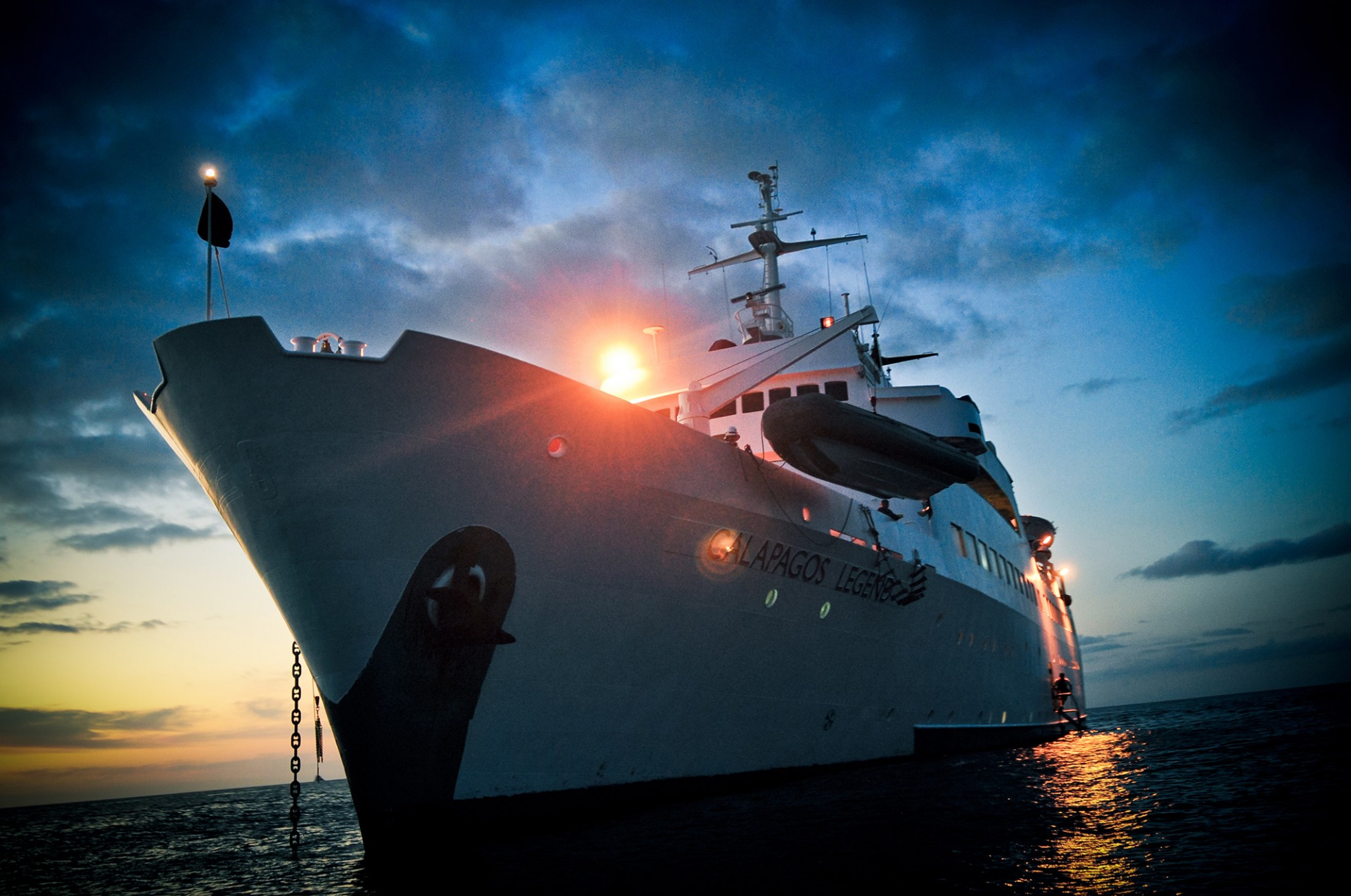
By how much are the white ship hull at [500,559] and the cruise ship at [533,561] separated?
0.07 ft

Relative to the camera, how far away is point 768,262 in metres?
19.7

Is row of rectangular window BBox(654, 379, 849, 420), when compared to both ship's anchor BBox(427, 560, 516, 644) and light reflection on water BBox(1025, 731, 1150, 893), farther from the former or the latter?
ship's anchor BBox(427, 560, 516, 644)

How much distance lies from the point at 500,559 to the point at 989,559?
12.5 m

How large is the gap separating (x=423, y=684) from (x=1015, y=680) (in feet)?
52.9

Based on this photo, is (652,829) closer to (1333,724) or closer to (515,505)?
(515,505)

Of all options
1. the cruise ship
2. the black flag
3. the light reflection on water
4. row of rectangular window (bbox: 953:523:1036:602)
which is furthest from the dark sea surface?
the black flag

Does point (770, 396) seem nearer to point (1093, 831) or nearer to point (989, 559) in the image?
point (989, 559)

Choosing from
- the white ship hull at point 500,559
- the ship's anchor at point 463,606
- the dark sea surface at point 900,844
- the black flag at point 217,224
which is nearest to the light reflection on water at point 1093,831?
the dark sea surface at point 900,844

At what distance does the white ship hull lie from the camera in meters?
7.20

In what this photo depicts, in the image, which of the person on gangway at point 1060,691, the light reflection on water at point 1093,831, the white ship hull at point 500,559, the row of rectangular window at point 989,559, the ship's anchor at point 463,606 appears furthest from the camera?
the person on gangway at point 1060,691

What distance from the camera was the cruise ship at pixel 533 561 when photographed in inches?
284

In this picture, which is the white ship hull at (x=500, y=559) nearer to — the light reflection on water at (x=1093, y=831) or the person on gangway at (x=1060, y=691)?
the light reflection on water at (x=1093, y=831)

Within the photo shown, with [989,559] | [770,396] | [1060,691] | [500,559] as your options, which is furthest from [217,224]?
[1060,691]

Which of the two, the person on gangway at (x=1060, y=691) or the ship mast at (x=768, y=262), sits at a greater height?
the ship mast at (x=768, y=262)
